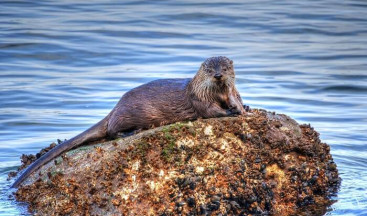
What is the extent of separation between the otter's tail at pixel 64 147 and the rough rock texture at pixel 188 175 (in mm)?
158

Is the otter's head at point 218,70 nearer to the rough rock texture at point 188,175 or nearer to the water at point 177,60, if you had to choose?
the rough rock texture at point 188,175

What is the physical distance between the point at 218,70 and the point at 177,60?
935cm

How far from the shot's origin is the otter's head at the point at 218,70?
7.77 metres

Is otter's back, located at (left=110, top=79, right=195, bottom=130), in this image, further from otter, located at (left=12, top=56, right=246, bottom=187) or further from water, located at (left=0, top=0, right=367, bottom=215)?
water, located at (left=0, top=0, right=367, bottom=215)

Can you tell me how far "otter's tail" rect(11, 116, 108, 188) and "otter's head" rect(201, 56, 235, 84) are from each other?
120cm

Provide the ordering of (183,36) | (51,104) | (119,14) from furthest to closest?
(119,14) < (183,36) < (51,104)

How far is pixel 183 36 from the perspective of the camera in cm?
1994

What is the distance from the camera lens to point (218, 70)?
7.79 meters

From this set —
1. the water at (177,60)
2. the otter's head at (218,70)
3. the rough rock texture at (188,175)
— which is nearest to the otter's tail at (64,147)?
the rough rock texture at (188,175)

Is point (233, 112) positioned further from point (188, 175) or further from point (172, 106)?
point (188, 175)

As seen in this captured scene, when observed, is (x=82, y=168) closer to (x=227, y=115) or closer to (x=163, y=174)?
(x=163, y=174)

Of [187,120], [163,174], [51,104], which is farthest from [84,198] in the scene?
[51,104]

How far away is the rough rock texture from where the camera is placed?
677 centimetres

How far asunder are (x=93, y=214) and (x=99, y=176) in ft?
1.21
